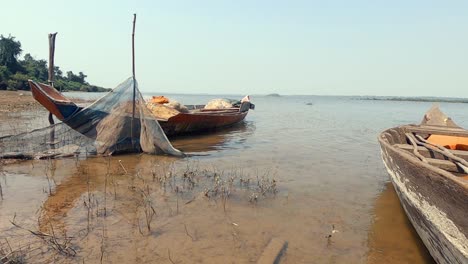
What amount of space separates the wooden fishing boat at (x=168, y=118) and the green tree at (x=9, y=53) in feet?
144

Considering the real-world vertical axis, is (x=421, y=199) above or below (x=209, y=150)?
above

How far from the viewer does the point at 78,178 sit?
5.61 metres

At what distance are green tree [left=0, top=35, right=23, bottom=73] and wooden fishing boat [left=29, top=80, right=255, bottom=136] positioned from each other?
43.9m

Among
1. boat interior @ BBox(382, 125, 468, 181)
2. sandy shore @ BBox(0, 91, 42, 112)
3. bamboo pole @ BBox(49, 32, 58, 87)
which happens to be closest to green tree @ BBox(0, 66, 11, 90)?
sandy shore @ BBox(0, 91, 42, 112)

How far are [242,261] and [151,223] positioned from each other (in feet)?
4.34

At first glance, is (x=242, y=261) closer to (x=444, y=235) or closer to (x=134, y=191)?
(x=444, y=235)

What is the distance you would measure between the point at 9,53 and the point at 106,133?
50.7 metres

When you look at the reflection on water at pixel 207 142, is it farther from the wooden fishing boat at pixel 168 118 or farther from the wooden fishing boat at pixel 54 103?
the wooden fishing boat at pixel 54 103

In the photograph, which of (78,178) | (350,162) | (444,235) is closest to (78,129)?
(78,178)

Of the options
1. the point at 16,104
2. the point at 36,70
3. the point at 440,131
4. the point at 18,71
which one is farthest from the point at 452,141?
the point at 36,70

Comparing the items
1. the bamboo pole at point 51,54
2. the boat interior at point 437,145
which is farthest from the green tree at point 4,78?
the boat interior at point 437,145

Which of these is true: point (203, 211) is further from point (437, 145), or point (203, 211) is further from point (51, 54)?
point (51, 54)

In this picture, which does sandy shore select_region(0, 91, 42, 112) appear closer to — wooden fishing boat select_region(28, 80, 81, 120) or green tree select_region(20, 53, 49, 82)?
wooden fishing boat select_region(28, 80, 81, 120)

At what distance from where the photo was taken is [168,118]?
967 cm
